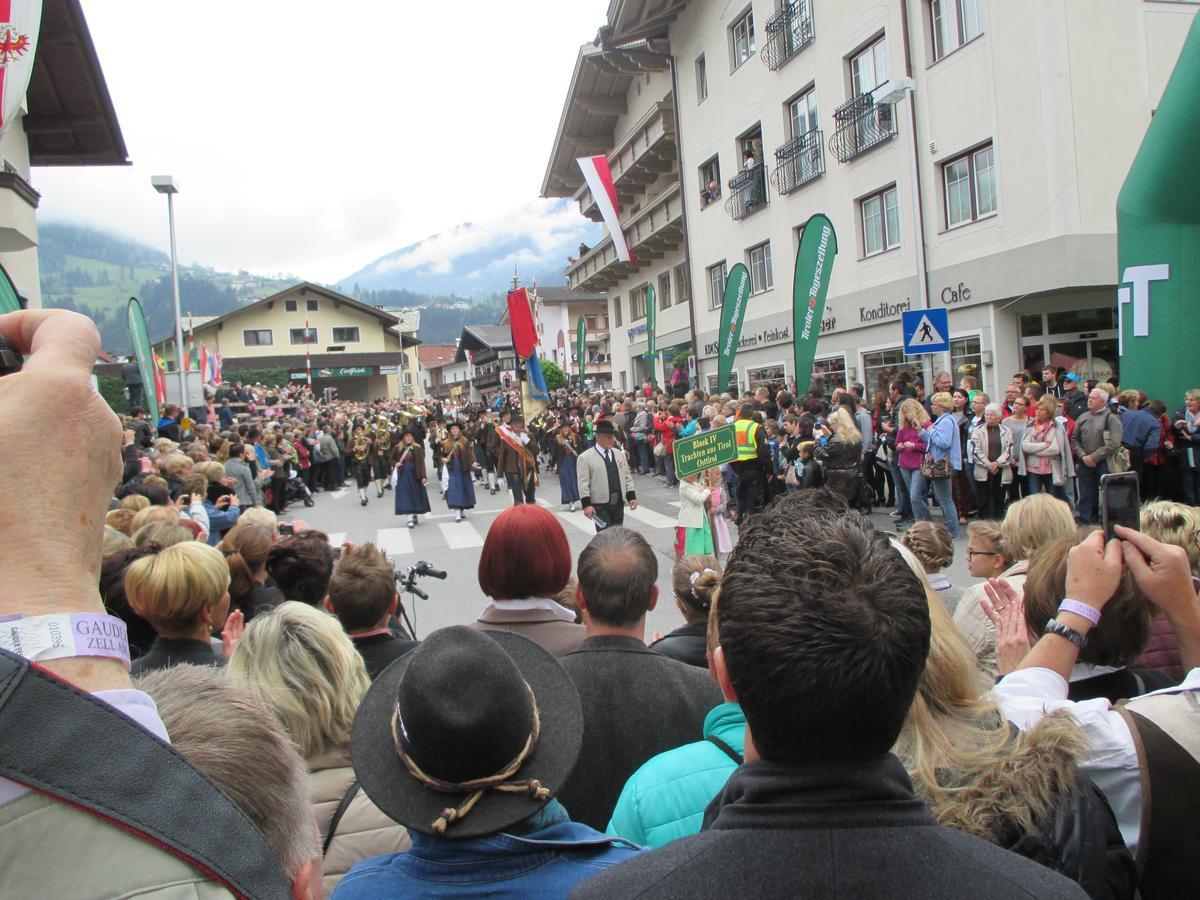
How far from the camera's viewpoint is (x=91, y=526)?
44.1 inches

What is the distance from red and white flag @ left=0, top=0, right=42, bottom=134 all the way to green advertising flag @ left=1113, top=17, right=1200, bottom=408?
36.9 ft

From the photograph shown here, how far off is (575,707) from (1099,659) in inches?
58.3

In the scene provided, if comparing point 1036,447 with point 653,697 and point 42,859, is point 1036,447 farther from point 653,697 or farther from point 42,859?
point 42,859

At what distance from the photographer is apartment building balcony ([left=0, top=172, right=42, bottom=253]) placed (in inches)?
523

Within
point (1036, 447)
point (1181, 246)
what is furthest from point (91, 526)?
point (1181, 246)

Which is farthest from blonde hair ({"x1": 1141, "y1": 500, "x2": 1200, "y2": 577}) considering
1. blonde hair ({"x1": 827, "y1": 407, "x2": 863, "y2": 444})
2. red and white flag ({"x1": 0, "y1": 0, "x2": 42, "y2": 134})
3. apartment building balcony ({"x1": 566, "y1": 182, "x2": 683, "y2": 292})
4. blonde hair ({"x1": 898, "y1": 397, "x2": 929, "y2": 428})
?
apartment building balcony ({"x1": 566, "y1": 182, "x2": 683, "y2": 292})

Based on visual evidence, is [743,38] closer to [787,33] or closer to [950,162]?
[787,33]

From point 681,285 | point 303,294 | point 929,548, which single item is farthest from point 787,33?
point 303,294

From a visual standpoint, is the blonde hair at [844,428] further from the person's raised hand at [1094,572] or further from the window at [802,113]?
the window at [802,113]

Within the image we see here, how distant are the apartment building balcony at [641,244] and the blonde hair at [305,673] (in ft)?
93.8

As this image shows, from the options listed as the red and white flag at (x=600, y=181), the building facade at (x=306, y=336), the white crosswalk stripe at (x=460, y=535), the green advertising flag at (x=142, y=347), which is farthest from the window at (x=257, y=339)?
the green advertising flag at (x=142, y=347)

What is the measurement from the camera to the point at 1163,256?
1056 centimetres

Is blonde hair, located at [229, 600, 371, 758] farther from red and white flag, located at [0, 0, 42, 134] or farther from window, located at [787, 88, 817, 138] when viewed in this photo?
window, located at [787, 88, 817, 138]

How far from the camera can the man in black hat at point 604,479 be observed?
34.1 feet
